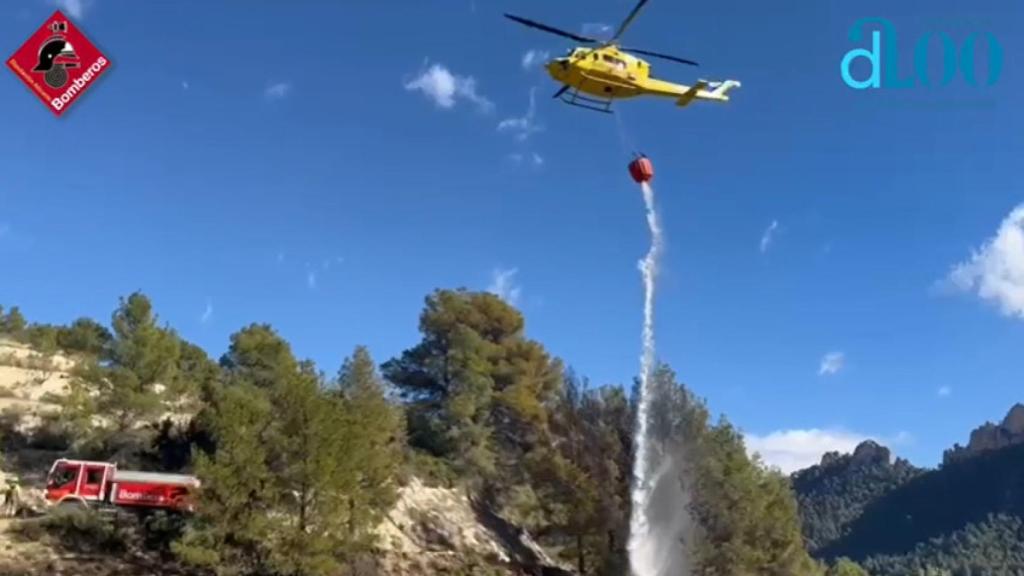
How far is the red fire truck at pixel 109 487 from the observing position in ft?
123

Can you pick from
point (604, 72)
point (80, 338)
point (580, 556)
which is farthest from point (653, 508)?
point (80, 338)

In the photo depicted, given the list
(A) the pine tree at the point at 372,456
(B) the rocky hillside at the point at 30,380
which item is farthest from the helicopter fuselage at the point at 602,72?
(B) the rocky hillside at the point at 30,380

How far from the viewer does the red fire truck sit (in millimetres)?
37406

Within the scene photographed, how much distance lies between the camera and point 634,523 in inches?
1740

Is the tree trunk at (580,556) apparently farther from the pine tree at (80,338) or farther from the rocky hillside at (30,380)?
the pine tree at (80,338)

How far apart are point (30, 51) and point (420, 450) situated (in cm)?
3447

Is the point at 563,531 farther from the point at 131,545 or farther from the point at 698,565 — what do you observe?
the point at 131,545

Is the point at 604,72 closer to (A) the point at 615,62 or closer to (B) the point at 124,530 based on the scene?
(A) the point at 615,62

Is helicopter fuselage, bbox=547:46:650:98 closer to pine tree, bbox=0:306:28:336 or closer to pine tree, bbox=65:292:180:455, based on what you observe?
pine tree, bbox=65:292:180:455

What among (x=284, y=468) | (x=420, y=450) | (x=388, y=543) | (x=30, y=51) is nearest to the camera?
(x=30, y=51)

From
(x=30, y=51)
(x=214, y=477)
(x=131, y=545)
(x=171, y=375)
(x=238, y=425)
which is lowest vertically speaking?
(x=131, y=545)

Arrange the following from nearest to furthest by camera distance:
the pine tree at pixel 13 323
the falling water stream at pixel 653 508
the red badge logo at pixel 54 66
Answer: the red badge logo at pixel 54 66 < the falling water stream at pixel 653 508 < the pine tree at pixel 13 323

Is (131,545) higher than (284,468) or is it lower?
lower

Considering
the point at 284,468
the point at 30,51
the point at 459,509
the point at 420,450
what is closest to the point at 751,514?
the point at 459,509
